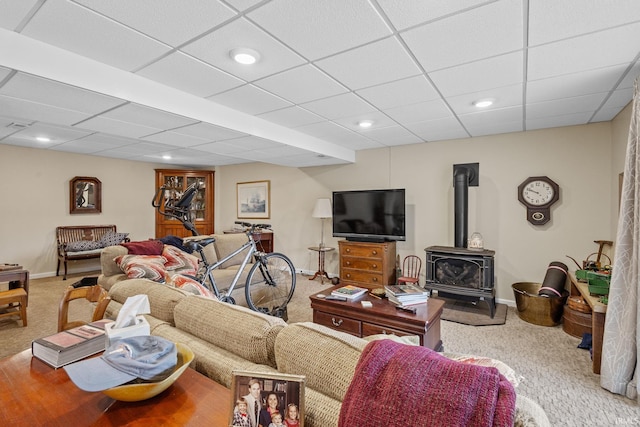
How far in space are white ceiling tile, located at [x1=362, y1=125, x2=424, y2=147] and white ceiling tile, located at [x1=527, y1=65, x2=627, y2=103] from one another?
150 cm

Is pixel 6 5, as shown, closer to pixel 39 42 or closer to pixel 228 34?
pixel 39 42

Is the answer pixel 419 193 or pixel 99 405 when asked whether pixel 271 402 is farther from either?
pixel 419 193

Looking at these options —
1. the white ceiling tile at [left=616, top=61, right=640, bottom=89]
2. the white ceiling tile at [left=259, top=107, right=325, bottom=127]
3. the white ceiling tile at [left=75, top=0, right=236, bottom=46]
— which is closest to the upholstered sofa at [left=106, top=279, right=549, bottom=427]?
the white ceiling tile at [left=75, top=0, right=236, bottom=46]

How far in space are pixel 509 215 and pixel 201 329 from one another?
426 cm

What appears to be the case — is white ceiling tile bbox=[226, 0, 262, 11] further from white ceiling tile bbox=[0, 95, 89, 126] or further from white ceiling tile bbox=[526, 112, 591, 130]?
white ceiling tile bbox=[526, 112, 591, 130]

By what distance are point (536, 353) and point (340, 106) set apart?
2942 mm

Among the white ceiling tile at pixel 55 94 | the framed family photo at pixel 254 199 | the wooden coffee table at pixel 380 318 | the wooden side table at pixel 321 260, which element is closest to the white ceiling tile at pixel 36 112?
the white ceiling tile at pixel 55 94

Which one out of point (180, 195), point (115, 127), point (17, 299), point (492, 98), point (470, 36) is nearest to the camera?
point (470, 36)

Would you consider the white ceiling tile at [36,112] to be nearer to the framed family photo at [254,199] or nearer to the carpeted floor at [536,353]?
the carpeted floor at [536,353]

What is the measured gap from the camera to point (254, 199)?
23.0 feet

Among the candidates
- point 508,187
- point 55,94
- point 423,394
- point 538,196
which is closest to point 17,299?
point 55,94

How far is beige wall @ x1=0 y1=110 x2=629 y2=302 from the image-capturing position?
382 centimetres

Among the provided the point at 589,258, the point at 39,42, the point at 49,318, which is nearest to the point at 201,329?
the point at 39,42

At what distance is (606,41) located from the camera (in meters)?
1.91
